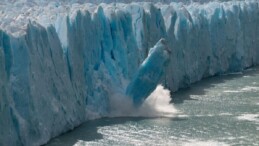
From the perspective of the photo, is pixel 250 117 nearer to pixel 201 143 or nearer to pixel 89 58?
pixel 201 143

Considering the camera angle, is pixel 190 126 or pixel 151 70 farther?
pixel 151 70

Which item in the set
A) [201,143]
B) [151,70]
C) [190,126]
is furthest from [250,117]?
[201,143]

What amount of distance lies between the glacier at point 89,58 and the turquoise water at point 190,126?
→ 0.42 meters

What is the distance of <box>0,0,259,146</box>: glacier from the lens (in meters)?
8.59

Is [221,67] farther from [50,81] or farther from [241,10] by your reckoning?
[50,81]

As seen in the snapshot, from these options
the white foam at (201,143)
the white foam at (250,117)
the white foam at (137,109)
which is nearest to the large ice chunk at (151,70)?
the white foam at (137,109)

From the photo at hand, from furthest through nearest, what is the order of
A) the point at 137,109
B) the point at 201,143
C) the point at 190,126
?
the point at 137,109 < the point at 190,126 < the point at 201,143

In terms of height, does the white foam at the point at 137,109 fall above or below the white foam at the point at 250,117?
above

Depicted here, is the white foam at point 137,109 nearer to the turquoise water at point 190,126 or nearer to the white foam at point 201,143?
the turquoise water at point 190,126

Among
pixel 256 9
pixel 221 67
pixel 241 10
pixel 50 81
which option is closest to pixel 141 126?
pixel 50 81

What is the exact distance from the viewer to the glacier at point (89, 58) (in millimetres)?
8586

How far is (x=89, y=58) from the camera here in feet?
37.4

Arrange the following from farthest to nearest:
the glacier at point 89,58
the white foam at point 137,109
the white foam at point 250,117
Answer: the white foam at point 137,109 → the white foam at point 250,117 → the glacier at point 89,58

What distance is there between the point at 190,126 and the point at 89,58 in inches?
90.2
